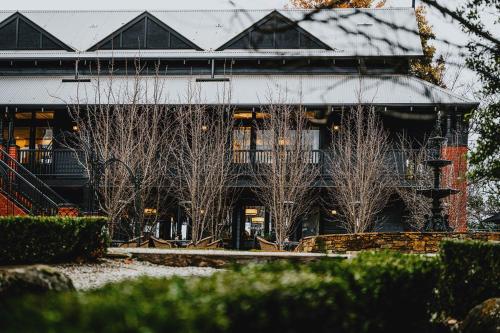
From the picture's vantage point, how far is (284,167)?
66.5ft

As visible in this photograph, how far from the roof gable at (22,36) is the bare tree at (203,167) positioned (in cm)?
874

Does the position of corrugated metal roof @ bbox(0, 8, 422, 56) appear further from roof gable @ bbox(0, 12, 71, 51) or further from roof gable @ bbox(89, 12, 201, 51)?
roof gable @ bbox(0, 12, 71, 51)

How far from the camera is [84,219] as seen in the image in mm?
11148

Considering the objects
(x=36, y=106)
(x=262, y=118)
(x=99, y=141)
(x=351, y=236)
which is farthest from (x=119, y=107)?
(x=351, y=236)

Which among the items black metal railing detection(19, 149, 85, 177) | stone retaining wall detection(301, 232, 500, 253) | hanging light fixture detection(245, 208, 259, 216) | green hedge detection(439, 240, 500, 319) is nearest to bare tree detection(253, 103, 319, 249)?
hanging light fixture detection(245, 208, 259, 216)

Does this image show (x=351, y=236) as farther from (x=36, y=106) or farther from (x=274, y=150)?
(x=36, y=106)

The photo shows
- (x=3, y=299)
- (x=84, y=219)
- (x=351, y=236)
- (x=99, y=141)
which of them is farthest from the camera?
(x=99, y=141)

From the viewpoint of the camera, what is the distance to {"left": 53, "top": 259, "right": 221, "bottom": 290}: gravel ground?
9427 mm

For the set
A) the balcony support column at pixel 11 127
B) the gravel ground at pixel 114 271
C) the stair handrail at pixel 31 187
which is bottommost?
the gravel ground at pixel 114 271

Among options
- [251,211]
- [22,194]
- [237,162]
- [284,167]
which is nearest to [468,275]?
[284,167]

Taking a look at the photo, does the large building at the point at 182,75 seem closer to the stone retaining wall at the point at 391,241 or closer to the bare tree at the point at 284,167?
the bare tree at the point at 284,167

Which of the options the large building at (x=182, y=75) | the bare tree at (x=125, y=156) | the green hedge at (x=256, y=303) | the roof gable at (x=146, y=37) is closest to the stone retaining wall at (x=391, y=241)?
the bare tree at (x=125, y=156)

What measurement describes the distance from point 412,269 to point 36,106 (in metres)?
20.2

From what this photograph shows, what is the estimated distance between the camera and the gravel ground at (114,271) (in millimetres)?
9427
